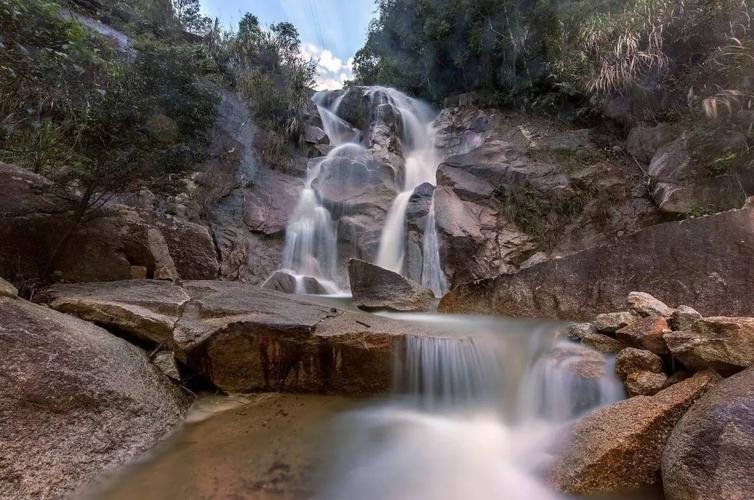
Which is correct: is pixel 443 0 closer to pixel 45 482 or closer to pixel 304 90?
pixel 304 90

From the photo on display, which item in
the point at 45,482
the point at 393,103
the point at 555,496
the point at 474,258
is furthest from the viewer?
the point at 393,103

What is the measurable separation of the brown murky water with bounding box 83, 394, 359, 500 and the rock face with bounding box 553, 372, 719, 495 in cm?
177

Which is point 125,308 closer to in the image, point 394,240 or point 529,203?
point 394,240

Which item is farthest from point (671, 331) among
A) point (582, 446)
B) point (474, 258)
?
point (474, 258)

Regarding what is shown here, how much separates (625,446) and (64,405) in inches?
148

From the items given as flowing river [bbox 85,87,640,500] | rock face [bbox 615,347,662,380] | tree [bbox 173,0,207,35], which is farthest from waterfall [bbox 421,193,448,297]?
tree [bbox 173,0,207,35]

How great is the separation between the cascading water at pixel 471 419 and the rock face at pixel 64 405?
1.55 metres

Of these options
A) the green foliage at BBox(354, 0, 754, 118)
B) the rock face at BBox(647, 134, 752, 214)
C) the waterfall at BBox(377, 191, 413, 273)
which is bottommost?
the waterfall at BBox(377, 191, 413, 273)

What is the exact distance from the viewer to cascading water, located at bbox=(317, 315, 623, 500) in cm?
260

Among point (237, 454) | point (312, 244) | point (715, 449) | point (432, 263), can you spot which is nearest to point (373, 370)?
point (237, 454)

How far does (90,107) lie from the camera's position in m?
4.61

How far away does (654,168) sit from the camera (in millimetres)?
9055

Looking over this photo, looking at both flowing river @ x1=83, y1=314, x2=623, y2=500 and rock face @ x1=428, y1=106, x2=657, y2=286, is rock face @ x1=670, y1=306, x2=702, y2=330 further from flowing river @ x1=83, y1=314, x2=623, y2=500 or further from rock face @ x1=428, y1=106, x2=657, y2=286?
rock face @ x1=428, y1=106, x2=657, y2=286

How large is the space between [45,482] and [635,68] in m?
12.6
